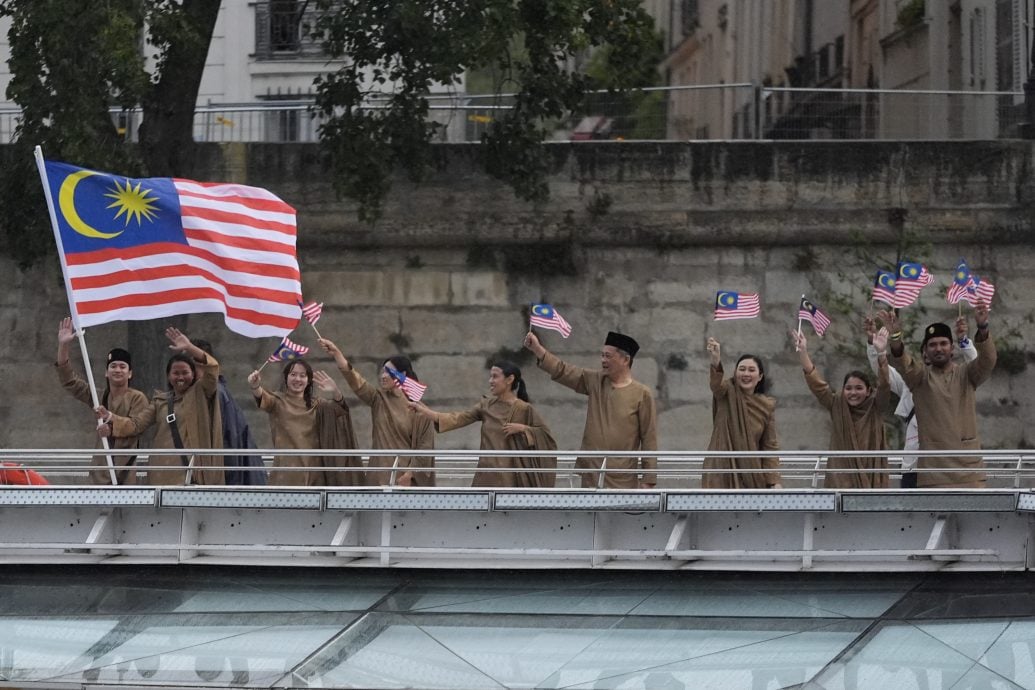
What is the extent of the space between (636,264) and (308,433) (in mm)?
6809

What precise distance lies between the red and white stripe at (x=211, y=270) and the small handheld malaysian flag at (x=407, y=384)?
152cm

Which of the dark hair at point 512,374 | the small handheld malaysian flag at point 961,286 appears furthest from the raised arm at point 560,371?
the small handheld malaysian flag at point 961,286

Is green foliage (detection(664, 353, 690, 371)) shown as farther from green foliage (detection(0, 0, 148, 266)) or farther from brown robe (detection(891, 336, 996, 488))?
brown robe (detection(891, 336, 996, 488))

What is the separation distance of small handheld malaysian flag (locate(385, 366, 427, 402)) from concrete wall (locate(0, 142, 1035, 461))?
5803 millimetres

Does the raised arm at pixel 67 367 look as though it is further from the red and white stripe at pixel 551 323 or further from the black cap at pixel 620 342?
the black cap at pixel 620 342

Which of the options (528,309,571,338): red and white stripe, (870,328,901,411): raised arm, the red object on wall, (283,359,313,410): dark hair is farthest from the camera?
(283,359,313,410): dark hair

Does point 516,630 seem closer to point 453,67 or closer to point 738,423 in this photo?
point 738,423

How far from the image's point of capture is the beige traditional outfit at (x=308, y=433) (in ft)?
41.3

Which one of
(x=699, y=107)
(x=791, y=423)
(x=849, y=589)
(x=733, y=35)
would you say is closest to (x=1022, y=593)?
(x=849, y=589)

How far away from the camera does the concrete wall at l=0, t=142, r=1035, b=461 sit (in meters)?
18.5

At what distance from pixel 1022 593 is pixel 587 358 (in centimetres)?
955

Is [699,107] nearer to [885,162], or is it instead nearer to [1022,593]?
[885,162]

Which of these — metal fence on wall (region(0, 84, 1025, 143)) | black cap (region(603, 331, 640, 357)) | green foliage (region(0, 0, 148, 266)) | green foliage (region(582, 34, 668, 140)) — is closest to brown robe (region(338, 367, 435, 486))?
black cap (region(603, 331, 640, 357))

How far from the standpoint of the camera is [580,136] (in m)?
21.3
